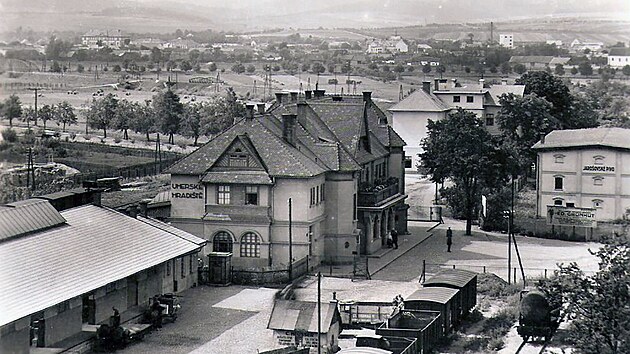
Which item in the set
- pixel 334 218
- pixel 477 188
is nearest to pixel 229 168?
pixel 334 218

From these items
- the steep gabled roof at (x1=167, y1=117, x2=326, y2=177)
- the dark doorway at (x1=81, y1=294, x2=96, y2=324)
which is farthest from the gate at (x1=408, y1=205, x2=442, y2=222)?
the dark doorway at (x1=81, y1=294, x2=96, y2=324)

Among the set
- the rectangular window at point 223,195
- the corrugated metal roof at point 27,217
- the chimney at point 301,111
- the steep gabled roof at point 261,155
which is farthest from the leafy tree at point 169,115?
the corrugated metal roof at point 27,217

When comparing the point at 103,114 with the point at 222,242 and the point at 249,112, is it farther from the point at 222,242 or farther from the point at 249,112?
the point at 222,242

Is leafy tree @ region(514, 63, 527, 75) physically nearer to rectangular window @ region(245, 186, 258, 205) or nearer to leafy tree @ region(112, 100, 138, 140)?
leafy tree @ region(112, 100, 138, 140)

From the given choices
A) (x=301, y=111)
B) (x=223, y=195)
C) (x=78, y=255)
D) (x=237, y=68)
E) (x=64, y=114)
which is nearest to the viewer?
(x=78, y=255)

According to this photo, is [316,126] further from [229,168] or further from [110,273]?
[110,273]

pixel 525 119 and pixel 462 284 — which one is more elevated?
pixel 525 119

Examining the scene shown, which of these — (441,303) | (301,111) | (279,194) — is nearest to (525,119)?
(301,111)

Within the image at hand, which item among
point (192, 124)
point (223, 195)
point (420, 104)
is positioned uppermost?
point (420, 104)
